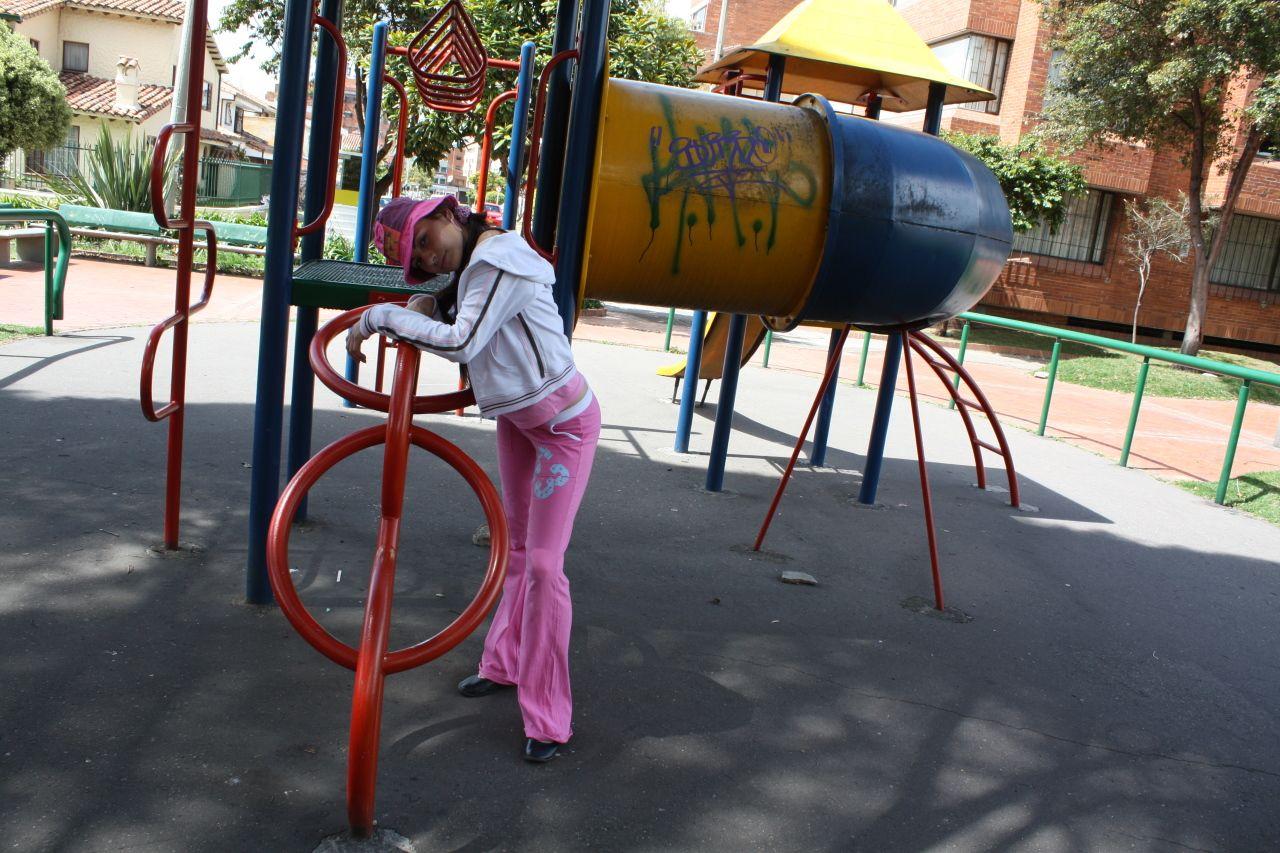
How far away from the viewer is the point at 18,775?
2.74 metres

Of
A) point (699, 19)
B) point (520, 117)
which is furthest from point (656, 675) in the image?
point (699, 19)

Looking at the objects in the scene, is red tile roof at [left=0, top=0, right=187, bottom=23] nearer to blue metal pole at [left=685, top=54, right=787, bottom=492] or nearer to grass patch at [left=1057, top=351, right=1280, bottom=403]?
grass patch at [left=1057, top=351, right=1280, bottom=403]

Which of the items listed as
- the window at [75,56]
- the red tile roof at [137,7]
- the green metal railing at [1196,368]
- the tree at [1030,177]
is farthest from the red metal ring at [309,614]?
the window at [75,56]

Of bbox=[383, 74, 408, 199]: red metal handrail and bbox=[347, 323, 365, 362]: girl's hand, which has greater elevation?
bbox=[383, 74, 408, 199]: red metal handrail

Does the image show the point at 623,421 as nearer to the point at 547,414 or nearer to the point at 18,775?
the point at 547,414

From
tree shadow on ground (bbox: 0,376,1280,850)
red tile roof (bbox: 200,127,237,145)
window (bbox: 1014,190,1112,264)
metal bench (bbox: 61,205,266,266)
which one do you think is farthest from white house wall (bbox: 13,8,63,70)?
tree shadow on ground (bbox: 0,376,1280,850)

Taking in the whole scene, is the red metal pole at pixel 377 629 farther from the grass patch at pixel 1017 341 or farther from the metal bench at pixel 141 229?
the grass patch at pixel 1017 341

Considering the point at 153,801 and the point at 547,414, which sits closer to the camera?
the point at 153,801

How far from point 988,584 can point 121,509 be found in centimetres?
406

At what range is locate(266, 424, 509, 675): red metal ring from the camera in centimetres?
282

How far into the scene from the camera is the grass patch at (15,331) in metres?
8.33

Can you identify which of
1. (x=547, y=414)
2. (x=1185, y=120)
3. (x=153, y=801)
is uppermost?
(x=1185, y=120)

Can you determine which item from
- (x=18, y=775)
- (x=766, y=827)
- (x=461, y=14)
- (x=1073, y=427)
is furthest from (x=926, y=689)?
(x=1073, y=427)

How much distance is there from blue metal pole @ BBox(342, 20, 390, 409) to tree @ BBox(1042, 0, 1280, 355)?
15276mm
